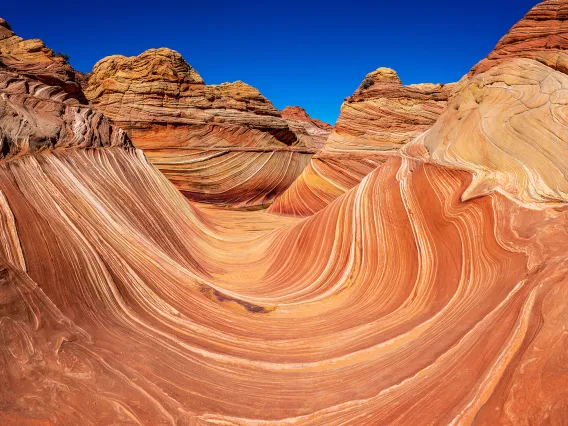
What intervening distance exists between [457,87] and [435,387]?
457 cm

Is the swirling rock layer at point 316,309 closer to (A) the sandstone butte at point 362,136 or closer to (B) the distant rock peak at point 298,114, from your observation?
(A) the sandstone butte at point 362,136

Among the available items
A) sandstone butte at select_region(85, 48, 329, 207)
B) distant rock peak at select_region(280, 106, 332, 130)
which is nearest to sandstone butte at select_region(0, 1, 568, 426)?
sandstone butte at select_region(85, 48, 329, 207)

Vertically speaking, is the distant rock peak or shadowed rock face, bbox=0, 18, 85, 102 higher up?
the distant rock peak

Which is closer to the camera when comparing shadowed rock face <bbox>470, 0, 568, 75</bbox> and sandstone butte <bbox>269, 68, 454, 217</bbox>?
shadowed rock face <bbox>470, 0, 568, 75</bbox>

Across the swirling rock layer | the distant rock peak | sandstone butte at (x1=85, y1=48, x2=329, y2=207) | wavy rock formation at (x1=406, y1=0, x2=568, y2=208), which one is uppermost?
the distant rock peak

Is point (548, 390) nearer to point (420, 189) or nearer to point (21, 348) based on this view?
point (21, 348)

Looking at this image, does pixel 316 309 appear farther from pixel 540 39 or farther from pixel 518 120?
pixel 540 39

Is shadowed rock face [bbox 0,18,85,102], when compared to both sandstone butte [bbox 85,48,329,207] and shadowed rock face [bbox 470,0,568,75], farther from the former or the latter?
shadowed rock face [bbox 470,0,568,75]

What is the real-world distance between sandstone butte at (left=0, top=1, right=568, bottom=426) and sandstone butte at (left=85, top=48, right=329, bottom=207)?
227 inches

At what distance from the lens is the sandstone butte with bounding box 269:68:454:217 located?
31.2ft

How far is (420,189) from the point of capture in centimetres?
406

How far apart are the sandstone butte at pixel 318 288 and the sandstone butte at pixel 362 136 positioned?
4169mm

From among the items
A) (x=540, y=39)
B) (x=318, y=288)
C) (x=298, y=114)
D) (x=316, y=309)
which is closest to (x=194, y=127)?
(x=318, y=288)

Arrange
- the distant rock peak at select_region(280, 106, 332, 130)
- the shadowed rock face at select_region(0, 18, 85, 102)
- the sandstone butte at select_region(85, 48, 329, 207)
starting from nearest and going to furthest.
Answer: the shadowed rock face at select_region(0, 18, 85, 102) < the sandstone butte at select_region(85, 48, 329, 207) < the distant rock peak at select_region(280, 106, 332, 130)
